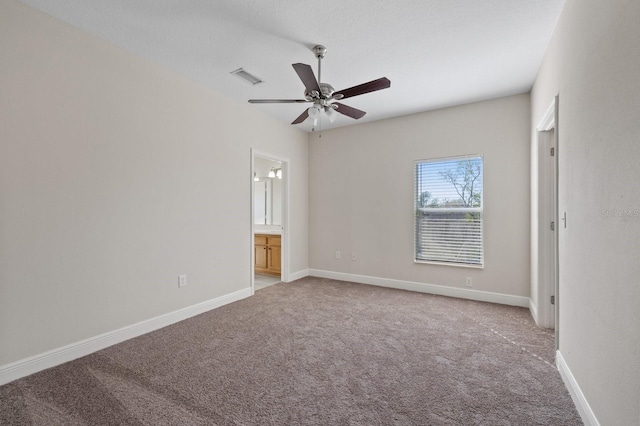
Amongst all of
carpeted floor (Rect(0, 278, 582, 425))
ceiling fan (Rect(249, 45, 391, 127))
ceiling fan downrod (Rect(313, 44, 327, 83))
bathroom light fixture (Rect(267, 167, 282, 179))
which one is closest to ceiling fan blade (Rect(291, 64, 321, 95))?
ceiling fan (Rect(249, 45, 391, 127))

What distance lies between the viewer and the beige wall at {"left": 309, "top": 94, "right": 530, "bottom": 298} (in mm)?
3904

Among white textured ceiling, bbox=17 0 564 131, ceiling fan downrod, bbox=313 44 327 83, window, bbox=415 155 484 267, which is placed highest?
white textured ceiling, bbox=17 0 564 131

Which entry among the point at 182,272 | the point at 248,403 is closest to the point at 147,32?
the point at 182,272

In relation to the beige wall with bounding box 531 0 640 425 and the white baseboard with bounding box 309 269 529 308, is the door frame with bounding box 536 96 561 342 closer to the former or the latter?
the white baseboard with bounding box 309 269 529 308

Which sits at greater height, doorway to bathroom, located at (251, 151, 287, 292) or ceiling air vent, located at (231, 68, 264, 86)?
ceiling air vent, located at (231, 68, 264, 86)

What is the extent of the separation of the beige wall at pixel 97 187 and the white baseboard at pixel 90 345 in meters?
0.05

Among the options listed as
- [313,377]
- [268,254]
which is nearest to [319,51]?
[313,377]

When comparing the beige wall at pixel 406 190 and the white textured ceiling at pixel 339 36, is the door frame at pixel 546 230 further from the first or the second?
the white textured ceiling at pixel 339 36

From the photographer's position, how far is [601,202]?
1607mm

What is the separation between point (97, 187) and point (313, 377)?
8.07ft

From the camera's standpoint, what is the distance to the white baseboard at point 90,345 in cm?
219

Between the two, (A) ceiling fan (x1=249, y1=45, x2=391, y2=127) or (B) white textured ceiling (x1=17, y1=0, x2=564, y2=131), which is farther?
(A) ceiling fan (x1=249, y1=45, x2=391, y2=127)

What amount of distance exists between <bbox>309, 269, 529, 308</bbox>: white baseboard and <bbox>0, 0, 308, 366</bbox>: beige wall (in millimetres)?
2003

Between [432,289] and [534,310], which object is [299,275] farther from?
[534,310]
